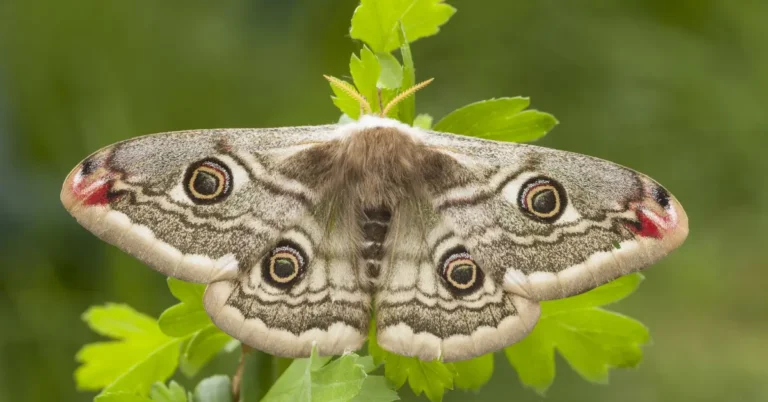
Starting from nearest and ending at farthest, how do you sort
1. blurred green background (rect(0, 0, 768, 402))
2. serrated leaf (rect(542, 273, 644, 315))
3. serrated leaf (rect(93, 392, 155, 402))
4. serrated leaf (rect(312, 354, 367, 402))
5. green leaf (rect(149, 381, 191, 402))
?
serrated leaf (rect(312, 354, 367, 402)) → serrated leaf (rect(93, 392, 155, 402)) → green leaf (rect(149, 381, 191, 402)) → serrated leaf (rect(542, 273, 644, 315)) → blurred green background (rect(0, 0, 768, 402))

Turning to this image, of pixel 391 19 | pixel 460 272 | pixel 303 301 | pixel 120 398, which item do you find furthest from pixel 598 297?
pixel 120 398

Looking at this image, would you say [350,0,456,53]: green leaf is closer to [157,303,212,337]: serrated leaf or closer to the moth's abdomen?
the moth's abdomen

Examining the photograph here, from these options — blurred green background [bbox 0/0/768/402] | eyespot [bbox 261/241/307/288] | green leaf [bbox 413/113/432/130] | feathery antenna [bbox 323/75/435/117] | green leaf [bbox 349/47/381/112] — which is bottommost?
blurred green background [bbox 0/0/768/402]

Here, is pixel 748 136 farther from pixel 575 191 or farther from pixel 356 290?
pixel 356 290

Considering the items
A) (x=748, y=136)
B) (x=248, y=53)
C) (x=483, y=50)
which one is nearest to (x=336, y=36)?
(x=248, y=53)

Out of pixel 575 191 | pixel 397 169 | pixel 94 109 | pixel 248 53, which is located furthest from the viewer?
pixel 248 53

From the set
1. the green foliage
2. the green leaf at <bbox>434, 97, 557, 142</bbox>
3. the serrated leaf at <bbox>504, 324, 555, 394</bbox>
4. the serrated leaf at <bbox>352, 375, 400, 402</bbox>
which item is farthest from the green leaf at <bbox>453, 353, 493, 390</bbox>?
the green leaf at <bbox>434, 97, 557, 142</bbox>

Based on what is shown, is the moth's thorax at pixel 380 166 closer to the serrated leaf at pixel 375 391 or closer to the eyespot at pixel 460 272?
A: the eyespot at pixel 460 272

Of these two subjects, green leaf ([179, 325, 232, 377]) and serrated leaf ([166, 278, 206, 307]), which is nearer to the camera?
serrated leaf ([166, 278, 206, 307])
